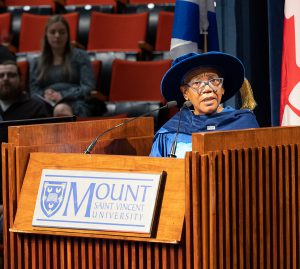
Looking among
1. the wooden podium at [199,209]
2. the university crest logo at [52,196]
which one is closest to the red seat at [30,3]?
the wooden podium at [199,209]

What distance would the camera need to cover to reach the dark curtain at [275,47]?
10.6 feet

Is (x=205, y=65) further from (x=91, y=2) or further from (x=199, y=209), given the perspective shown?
(x=91, y=2)

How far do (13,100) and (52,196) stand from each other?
2001 mm

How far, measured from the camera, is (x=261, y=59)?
3.42m

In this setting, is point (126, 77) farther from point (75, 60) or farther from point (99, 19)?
point (99, 19)

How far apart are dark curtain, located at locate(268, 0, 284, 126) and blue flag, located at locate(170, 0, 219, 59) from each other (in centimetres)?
20

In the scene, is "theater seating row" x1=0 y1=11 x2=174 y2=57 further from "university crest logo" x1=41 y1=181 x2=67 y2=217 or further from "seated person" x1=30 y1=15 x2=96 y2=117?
"university crest logo" x1=41 y1=181 x2=67 y2=217

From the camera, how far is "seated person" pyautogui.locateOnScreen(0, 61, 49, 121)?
411 cm

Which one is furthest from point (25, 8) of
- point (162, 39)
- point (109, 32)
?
point (162, 39)

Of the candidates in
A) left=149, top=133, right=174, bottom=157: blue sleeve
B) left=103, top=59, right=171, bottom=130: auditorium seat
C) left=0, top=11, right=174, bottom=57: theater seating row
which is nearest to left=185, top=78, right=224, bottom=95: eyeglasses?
left=149, top=133, right=174, bottom=157: blue sleeve

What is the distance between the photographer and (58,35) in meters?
4.84

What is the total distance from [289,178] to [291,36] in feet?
2.81

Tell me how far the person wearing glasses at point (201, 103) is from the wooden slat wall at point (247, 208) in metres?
0.40

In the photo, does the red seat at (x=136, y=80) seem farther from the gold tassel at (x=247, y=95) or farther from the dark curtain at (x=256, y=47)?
the gold tassel at (x=247, y=95)
